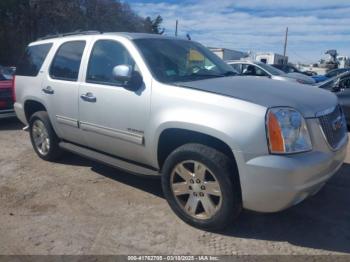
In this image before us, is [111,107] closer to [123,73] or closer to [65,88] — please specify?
[123,73]

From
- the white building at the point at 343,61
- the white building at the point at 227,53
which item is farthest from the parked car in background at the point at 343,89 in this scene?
the white building at the point at 343,61

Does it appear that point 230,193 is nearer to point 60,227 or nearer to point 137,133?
point 137,133

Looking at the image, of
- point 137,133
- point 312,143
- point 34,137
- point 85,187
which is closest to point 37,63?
point 34,137

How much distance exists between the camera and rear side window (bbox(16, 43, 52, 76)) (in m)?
5.63

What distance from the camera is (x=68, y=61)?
5.09 m

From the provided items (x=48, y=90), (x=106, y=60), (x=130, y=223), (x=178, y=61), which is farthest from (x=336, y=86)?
(x=130, y=223)

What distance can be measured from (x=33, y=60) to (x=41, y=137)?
1.19 metres

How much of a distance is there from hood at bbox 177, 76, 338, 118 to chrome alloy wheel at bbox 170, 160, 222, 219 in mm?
729

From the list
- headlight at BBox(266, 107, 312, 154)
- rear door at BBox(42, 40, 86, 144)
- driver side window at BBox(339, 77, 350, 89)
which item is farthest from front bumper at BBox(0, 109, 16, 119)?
driver side window at BBox(339, 77, 350, 89)

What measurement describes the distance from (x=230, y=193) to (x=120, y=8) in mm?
31999

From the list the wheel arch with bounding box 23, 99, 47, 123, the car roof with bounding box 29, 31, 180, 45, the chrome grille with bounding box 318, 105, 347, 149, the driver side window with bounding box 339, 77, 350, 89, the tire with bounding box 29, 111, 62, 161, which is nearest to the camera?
the chrome grille with bounding box 318, 105, 347, 149

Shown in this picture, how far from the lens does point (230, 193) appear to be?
11.0 feet

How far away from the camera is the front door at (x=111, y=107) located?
4004mm

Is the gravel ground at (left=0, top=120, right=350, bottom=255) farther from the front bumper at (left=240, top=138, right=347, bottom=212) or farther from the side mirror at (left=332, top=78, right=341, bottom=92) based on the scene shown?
the side mirror at (left=332, top=78, right=341, bottom=92)
